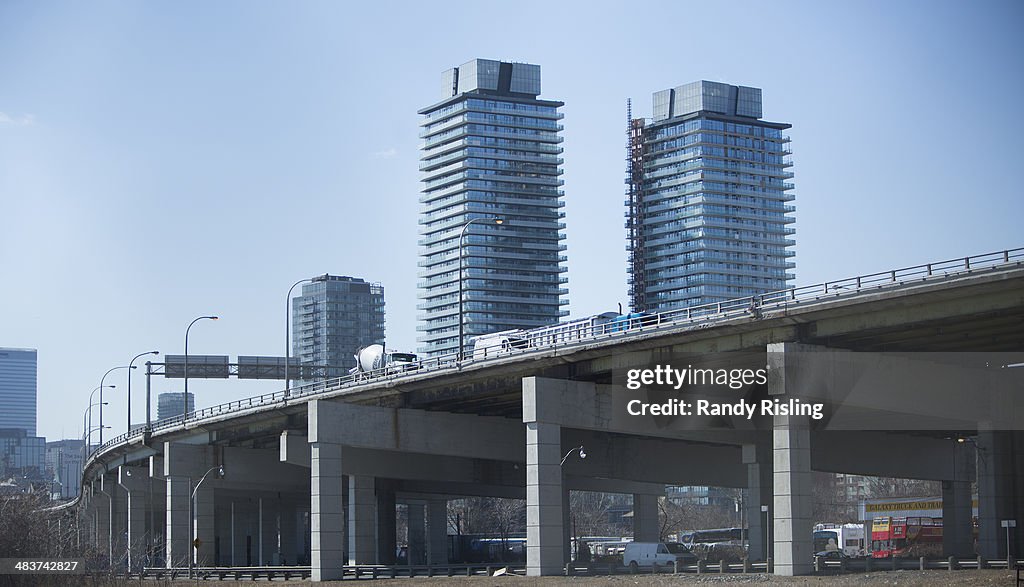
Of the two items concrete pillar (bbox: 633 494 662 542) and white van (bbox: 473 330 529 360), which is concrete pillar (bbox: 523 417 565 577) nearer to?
white van (bbox: 473 330 529 360)

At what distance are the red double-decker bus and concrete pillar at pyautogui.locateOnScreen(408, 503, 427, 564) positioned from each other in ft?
120

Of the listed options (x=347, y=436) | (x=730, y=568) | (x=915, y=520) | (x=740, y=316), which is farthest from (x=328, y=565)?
(x=915, y=520)

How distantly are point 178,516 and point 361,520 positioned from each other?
66.1 feet

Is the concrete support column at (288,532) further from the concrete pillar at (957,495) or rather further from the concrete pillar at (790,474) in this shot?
the concrete pillar at (790,474)

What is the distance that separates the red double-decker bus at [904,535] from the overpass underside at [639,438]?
5.48m

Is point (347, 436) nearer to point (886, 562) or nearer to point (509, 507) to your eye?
point (886, 562)

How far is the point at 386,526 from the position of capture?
107 metres

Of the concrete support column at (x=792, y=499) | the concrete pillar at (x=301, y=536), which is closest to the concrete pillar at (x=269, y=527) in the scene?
the concrete pillar at (x=301, y=536)

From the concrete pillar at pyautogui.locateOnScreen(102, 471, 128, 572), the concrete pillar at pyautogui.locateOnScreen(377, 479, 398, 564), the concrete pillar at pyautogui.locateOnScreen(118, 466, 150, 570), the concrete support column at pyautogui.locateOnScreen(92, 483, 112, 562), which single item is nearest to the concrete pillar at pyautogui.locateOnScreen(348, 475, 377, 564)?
the concrete pillar at pyautogui.locateOnScreen(377, 479, 398, 564)

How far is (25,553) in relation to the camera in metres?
69.0

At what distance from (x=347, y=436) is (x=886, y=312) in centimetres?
3072

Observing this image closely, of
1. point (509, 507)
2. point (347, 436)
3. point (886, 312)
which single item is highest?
point (886, 312)

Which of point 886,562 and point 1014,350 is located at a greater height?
point 1014,350

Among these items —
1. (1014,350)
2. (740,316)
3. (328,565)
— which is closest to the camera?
(740,316)
